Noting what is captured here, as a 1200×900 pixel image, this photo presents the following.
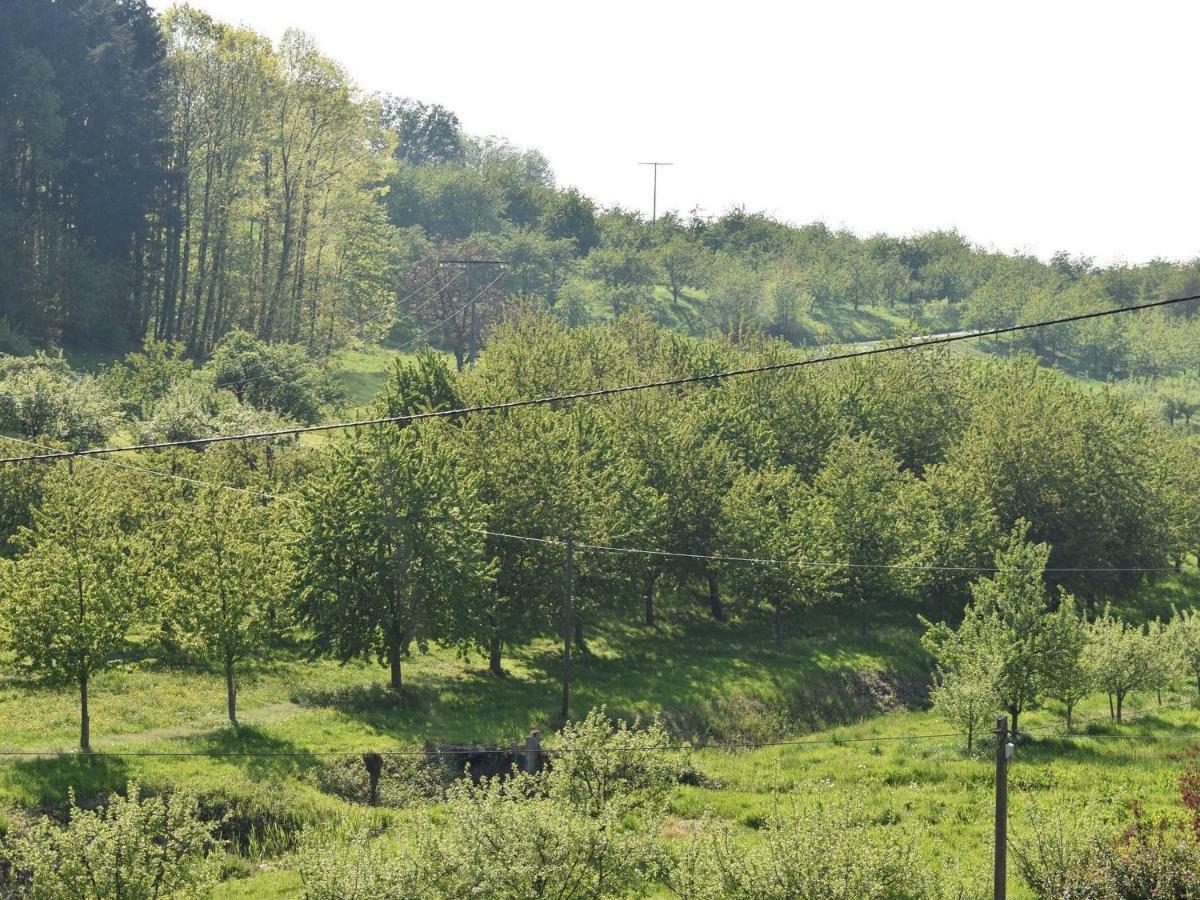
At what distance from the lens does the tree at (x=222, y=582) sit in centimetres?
3731

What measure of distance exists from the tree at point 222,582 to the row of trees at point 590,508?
10 centimetres

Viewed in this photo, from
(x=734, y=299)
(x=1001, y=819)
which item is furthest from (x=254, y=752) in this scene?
(x=734, y=299)

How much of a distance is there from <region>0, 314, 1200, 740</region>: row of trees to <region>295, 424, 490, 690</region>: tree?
96 millimetres

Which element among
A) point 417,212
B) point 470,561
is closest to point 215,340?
point 470,561

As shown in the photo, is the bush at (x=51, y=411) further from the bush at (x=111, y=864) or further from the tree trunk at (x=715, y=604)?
the bush at (x=111, y=864)

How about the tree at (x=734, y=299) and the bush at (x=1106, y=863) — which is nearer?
the bush at (x=1106, y=863)

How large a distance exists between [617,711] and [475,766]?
6883 millimetres

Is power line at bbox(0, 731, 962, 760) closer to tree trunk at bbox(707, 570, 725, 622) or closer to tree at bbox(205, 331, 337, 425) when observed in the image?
tree trunk at bbox(707, 570, 725, 622)

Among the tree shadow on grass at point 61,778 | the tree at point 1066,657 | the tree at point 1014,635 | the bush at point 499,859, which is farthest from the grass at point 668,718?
the bush at point 499,859

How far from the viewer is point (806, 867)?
67.9 ft

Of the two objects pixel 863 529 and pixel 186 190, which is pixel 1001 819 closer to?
pixel 863 529

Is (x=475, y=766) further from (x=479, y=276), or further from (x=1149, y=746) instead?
(x=479, y=276)

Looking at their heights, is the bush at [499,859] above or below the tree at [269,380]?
below

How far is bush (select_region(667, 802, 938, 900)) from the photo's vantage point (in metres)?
20.5
